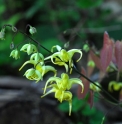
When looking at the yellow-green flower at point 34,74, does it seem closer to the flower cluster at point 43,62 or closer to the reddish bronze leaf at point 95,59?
the flower cluster at point 43,62

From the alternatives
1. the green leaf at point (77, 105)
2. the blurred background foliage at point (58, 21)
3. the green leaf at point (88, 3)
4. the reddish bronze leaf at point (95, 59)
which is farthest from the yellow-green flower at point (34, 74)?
the blurred background foliage at point (58, 21)

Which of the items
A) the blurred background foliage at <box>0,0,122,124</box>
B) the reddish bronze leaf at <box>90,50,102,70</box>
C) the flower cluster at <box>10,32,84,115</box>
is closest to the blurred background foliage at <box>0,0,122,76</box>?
the blurred background foliage at <box>0,0,122,124</box>

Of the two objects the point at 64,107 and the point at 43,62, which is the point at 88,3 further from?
the point at 43,62

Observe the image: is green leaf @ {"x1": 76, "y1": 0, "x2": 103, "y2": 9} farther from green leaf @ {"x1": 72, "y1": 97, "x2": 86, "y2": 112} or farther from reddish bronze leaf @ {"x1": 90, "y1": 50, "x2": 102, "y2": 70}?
reddish bronze leaf @ {"x1": 90, "y1": 50, "x2": 102, "y2": 70}

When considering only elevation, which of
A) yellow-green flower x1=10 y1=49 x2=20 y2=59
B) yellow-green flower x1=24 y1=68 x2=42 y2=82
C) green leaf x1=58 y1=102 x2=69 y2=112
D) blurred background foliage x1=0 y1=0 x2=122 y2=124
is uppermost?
blurred background foliage x1=0 y1=0 x2=122 y2=124

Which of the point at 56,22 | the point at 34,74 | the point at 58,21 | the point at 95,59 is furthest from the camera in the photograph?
the point at 58,21

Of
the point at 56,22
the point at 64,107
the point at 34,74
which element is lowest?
the point at 64,107

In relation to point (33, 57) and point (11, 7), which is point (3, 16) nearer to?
point (11, 7)

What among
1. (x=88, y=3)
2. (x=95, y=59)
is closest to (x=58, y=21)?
(x=88, y=3)
